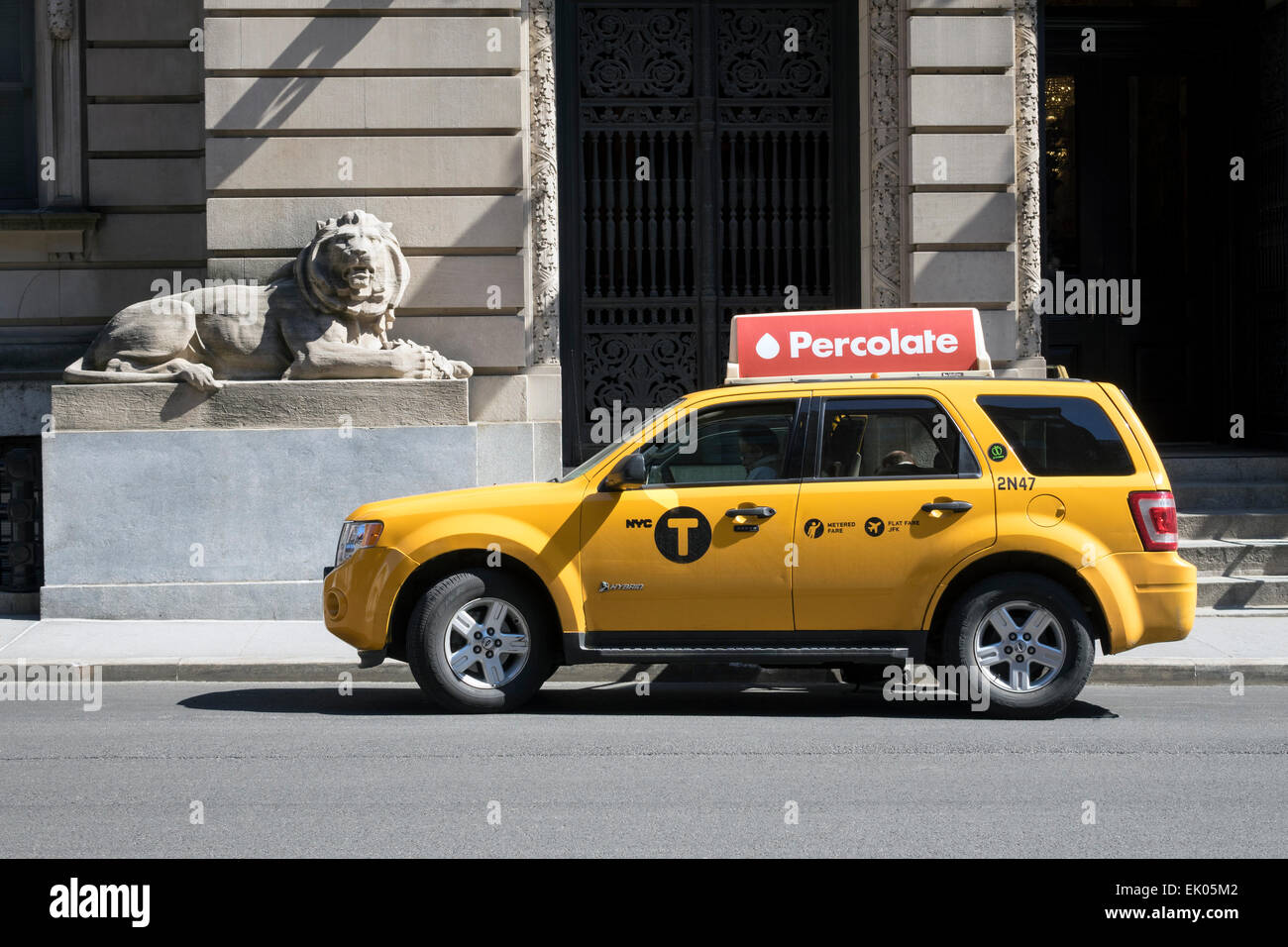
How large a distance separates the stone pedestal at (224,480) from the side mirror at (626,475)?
419 cm

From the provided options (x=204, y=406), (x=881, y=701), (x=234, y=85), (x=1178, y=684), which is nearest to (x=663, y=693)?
(x=881, y=701)

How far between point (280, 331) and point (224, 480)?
1.32 m

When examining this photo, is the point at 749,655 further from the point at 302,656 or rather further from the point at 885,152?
the point at 885,152

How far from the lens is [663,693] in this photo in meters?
9.53

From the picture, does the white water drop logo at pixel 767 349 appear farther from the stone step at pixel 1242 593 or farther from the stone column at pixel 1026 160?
the stone column at pixel 1026 160

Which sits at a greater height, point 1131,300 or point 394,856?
point 1131,300

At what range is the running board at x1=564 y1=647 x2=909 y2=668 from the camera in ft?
27.1

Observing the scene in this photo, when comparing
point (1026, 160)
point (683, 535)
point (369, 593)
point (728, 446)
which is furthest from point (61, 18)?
point (683, 535)

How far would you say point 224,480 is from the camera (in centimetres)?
1226

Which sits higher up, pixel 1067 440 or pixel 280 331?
pixel 280 331

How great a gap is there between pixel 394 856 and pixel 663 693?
4.25 metres

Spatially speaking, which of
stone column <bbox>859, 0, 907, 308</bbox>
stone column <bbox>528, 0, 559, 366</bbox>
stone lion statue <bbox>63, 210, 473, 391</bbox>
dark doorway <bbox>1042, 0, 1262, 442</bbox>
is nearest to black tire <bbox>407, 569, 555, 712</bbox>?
stone lion statue <bbox>63, 210, 473, 391</bbox>

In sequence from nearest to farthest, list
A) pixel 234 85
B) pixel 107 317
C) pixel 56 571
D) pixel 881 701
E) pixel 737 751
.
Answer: pixel 737 751 → pixel 881 701 → pixel 56 571 → pixel 234 85 → pixel 107 317

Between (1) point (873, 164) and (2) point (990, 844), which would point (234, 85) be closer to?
(1) point (873, 164)
